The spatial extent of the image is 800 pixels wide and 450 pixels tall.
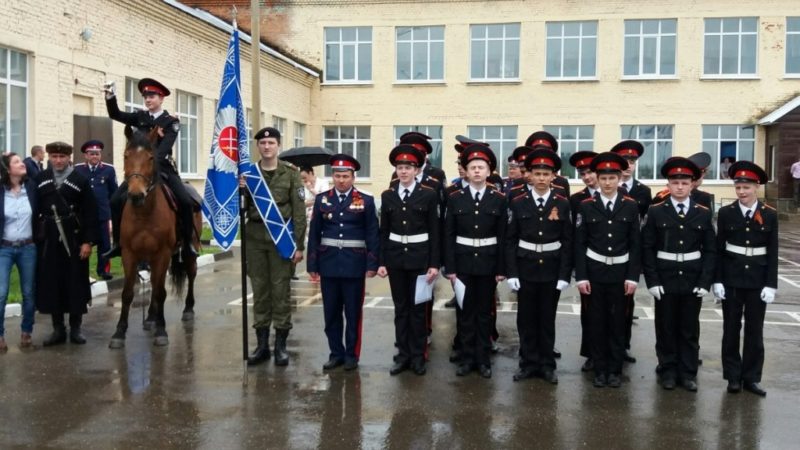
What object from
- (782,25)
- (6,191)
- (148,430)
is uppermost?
(782,25)

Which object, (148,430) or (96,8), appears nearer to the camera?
(148,430)

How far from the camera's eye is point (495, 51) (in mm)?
30969

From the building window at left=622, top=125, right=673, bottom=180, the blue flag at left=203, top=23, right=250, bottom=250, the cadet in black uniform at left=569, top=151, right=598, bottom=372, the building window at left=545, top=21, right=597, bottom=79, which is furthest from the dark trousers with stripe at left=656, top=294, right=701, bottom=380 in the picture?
the building window at left=545, top=21, right=597, bottom=79

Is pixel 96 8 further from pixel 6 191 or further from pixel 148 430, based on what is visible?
pixel 148 430

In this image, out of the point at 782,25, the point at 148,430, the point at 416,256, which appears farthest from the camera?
the point at 782,25

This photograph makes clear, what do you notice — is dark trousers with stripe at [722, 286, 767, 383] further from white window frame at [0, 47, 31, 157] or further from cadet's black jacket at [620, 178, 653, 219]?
white window frame at [0, 47, 31, 157]

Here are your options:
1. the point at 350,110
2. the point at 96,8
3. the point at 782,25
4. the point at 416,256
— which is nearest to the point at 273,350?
the point at 416,256

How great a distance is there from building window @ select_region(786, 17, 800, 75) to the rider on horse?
90.8ft

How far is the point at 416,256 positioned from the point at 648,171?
84.7 feet

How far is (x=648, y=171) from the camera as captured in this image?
30703 mm

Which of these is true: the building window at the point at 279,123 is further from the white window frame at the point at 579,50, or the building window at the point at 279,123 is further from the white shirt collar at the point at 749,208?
the white shirt collar at the point at 749,208

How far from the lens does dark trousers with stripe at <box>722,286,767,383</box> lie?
6355 mm

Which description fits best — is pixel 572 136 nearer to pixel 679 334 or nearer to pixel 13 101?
pixel 13 101

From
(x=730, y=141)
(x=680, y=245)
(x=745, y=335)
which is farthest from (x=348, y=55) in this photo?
(x=745, y=335)
